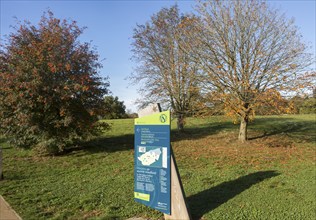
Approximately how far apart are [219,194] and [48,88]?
7.15 meters

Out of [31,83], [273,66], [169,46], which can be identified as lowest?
[31,83]

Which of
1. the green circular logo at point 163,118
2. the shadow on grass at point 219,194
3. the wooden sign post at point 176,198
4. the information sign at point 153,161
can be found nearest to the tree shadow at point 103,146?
the shadow on grass at point 219,194

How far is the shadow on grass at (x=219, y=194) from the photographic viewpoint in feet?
16.4

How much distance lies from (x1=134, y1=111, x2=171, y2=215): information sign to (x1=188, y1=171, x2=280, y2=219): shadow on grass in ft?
2.49

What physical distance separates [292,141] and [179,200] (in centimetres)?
1087

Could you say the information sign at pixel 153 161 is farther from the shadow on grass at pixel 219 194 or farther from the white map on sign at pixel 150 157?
the shadow on grass at pixel 219 194

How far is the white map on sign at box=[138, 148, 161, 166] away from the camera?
4.49 meters

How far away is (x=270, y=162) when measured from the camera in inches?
355

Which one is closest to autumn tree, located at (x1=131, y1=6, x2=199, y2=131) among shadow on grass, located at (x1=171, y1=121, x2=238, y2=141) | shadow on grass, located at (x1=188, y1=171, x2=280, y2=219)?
shadow on grass, located at (x1=171, y1=121, x2=238, y2=141)

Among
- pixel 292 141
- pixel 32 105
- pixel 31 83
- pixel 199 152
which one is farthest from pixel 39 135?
pixel 292 141

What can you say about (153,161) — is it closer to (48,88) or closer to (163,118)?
(163,118)

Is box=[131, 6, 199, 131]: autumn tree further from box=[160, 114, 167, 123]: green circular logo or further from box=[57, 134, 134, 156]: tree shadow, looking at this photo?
box=[160, 114, 167, 123]: green circular logo

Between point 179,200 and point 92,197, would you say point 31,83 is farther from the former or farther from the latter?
point 179,200

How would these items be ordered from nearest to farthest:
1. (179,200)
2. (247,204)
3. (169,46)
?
(179,200) → (247,204) → (169,46)
